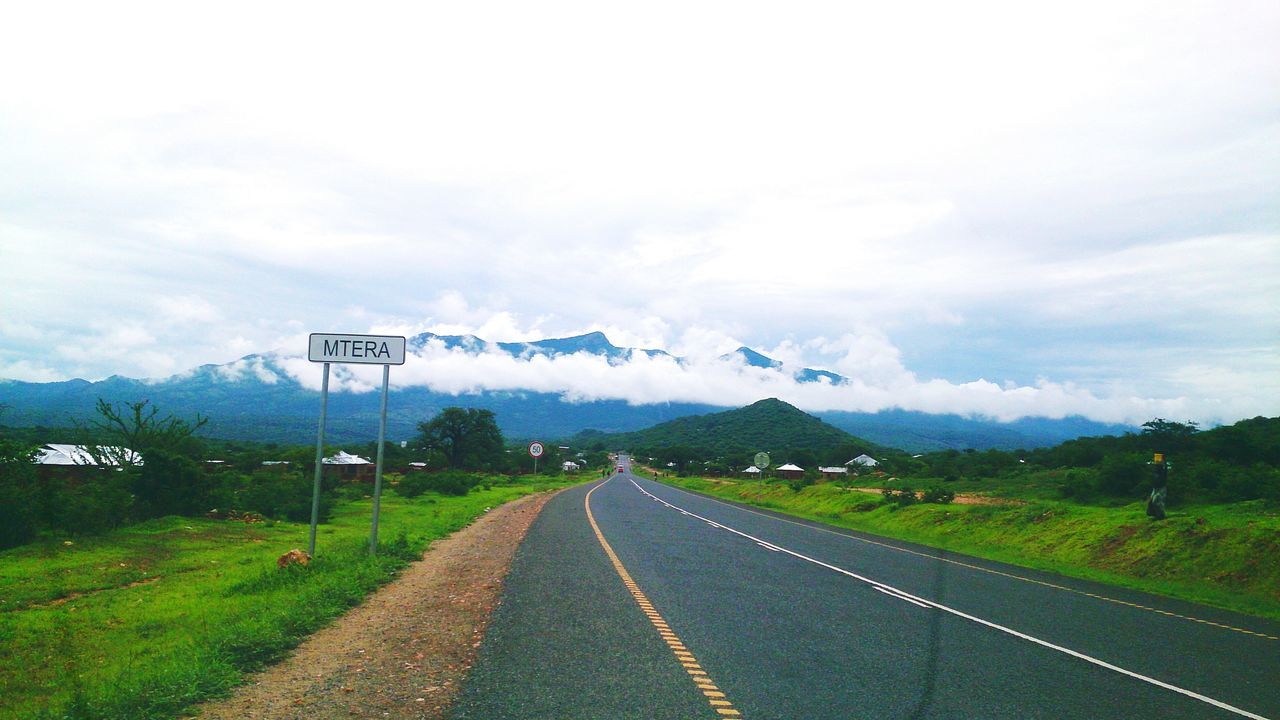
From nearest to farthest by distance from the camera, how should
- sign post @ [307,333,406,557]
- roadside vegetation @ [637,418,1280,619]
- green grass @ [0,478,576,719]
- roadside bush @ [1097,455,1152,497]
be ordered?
1. green grass @ [0,478,576,719]
2. sign post @ [307,333,406,557]
3. roadside vegetation @ [637,418,1280,619]
4. roadside bush @ [1097,455,1152,497]

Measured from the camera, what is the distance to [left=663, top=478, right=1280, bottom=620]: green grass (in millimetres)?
14766

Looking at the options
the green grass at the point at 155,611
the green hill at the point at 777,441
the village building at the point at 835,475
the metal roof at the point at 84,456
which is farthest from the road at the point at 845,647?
the green hill at the point at 777,441

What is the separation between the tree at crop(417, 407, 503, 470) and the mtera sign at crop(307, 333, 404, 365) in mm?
87448

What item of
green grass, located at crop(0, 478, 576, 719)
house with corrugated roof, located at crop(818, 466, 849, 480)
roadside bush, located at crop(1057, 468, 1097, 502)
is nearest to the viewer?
green grass, located at crop(0, 478, 576, 719)

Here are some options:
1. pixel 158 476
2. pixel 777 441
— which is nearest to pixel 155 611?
pixel 158 476

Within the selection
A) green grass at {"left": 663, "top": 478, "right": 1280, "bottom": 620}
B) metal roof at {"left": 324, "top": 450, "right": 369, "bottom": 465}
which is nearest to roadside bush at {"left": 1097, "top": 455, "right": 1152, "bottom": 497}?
green grass at {"left": 663, "top": 478, "right": 1280, "bottom": 620}

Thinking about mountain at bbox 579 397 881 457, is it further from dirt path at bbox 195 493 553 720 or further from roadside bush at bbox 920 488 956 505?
dirt path at bbox 195 493 553 720

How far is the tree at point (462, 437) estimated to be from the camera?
100312mm

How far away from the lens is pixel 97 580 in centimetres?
1689

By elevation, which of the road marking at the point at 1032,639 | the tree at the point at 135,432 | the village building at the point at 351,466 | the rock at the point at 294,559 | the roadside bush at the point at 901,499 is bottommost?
the village building at the point at 351,466

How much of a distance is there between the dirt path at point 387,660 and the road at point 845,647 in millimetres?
341

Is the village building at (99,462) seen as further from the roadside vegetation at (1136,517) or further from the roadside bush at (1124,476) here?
the roadside bush at (1124,476)

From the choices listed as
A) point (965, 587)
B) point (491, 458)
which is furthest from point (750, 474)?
point (965, 587)

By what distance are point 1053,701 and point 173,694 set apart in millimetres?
7382
